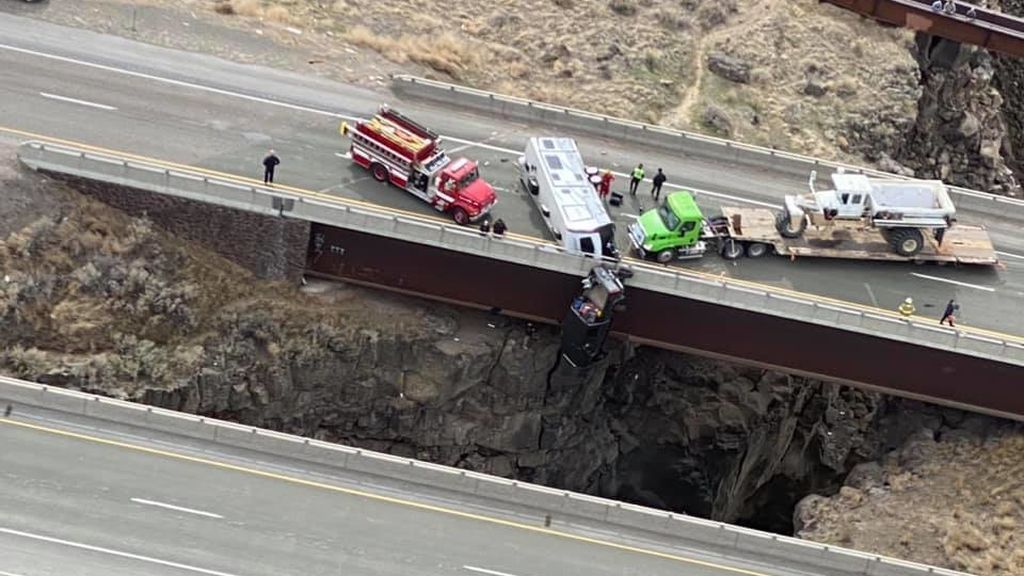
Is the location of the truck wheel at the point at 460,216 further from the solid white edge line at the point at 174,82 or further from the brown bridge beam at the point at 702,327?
the solid white edge line at the point at 174,82

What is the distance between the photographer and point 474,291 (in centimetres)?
3591

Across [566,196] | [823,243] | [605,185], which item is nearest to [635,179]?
[605,185]

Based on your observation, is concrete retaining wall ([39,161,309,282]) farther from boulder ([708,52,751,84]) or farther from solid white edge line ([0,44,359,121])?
boulder ([708,52,751,84])

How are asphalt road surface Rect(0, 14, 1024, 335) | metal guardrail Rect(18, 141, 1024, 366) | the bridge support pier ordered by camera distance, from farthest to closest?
the bridge support pier < asphalt road surface Rect(0, 14, 1024, 335) < metal guardrail Rect(18, 141, 1024, 366)

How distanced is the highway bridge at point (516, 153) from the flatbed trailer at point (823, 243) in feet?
2.04

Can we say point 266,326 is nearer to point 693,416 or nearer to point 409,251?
point 409,251

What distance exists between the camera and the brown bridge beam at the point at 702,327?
1384 inches

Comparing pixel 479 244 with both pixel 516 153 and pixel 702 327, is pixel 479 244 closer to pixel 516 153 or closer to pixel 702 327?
pixel 516 153

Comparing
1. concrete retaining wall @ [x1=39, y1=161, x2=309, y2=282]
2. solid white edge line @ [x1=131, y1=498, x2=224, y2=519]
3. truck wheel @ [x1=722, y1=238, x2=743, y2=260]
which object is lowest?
solid white edge line @ [x1=131, y1=498, x2=224, y2=519]

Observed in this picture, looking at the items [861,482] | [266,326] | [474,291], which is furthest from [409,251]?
[861,482]

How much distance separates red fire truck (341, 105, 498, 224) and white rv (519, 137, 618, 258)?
1.82 m

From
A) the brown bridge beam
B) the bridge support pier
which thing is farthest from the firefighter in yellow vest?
the bridge support pier

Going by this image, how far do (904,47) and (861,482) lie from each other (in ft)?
82.5

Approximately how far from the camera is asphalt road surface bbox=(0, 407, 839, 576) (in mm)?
27672
